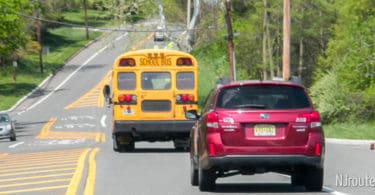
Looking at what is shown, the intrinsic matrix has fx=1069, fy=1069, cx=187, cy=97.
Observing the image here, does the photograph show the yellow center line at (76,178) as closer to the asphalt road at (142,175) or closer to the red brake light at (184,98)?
the asphalt road at (142,175)

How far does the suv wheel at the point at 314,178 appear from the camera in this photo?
16031 mm

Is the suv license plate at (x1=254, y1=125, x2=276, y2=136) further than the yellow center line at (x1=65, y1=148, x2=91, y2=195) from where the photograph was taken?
No

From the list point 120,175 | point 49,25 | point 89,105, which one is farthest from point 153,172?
point 49,25

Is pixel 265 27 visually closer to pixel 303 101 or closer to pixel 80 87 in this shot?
pixel 80 87

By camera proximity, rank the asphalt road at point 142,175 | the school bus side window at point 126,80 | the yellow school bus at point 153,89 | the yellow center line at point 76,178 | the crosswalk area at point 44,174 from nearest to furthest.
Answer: the yellow center line at point 76,178 → the asphalt road at point 142,175 → the crosswalk area at point 44,174 → the yellow school bus at point 153,89 → the school bus side window at point 126,80

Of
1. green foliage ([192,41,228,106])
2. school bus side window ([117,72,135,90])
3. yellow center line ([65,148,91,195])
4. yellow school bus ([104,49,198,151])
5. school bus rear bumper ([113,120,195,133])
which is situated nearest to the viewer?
yellow center line ([65,148,91,195])

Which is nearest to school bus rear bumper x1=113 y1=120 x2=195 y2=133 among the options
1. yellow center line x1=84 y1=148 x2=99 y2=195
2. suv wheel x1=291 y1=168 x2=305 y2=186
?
yellow center line x1=84 y1=148 x2=99 y2=195

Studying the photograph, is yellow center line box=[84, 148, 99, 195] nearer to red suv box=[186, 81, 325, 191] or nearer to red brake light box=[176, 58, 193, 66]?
red suv box=[186, 81, 325, 191]

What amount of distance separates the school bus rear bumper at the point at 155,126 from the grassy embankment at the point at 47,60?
48009mm

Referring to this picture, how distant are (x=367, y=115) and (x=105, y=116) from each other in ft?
72.3

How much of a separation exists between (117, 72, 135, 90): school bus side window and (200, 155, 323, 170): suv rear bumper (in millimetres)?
13444

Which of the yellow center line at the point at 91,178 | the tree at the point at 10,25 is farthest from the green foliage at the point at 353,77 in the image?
the yellow center line at the point at 91,178

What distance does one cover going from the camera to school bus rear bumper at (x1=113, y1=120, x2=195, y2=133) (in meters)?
28.7

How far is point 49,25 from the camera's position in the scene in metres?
113
